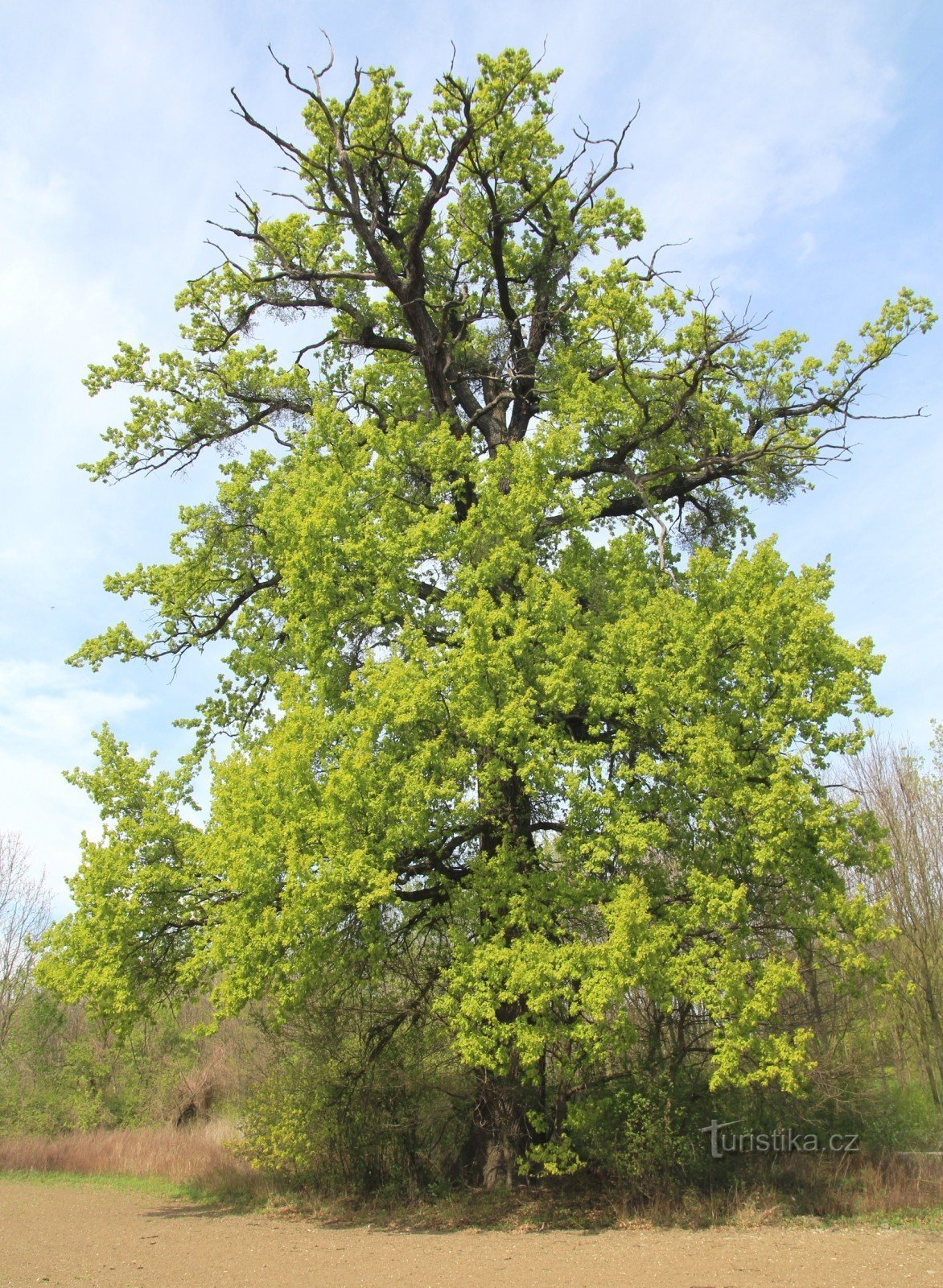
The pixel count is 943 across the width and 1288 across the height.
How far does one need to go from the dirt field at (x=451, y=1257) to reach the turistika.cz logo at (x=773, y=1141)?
5.04ft

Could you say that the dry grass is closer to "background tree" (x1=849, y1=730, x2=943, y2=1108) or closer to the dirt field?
the dirt field

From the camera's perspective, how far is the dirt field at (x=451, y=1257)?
370 inches

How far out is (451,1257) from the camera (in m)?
10.6

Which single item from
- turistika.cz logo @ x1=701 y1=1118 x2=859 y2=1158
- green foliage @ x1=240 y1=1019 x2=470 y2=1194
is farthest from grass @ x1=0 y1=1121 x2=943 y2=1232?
green foliage @ x1=240 y1=1019 x2=470 y2=1194

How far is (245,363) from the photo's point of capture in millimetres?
17250

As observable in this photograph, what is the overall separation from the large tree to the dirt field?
1901mm

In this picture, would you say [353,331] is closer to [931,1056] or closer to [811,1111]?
[811,1111]

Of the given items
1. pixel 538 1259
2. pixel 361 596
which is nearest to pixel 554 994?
A: pixel 538 1259

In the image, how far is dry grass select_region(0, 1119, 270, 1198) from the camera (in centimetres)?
1964

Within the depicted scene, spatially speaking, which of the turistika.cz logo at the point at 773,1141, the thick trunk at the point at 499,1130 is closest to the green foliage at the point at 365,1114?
the thick trunk at the point at 499,1130

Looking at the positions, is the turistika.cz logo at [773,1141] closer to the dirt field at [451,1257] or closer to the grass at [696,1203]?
the grass at [696,1203]

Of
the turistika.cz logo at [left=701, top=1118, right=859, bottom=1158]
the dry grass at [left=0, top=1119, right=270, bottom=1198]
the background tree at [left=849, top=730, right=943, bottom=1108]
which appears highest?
the background tree at [left=849, top=730, right=943, bottom=1108]

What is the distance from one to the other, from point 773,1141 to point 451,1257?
533 cm

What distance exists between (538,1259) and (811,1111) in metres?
5.40
